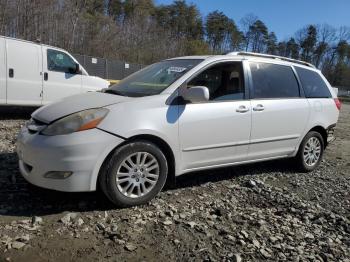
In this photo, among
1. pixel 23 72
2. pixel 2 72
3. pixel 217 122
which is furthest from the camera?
pixel 23 72

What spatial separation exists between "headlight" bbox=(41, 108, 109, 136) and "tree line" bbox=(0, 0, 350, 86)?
7.81 meters

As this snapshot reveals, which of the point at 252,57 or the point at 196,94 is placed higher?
the point at 252,57

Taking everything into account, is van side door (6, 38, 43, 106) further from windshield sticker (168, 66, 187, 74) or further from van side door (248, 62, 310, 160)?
van side door (248, 62, 310, 160)

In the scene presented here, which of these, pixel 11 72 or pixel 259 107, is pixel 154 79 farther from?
pixel 11 72

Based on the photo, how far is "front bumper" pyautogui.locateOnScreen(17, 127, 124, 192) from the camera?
3934 millimetres

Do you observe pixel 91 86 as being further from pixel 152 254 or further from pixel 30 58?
pixel 152 254

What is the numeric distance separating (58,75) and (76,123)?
21.3 ft

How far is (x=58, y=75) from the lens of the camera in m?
10.1

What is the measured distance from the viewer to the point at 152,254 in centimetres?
349

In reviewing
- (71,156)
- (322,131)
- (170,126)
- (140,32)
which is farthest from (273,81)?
(140,32)

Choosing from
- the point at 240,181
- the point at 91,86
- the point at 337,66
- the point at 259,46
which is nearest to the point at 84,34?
the point at 91,86

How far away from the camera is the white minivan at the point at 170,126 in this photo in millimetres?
4023

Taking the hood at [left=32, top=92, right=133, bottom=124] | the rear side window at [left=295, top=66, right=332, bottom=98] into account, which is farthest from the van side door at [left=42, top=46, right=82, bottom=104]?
the rear side window at [left=295, top=66, right=332, bottom=98]

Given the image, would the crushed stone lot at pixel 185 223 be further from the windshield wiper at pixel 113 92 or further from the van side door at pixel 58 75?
the van side door at pixel 58 75
